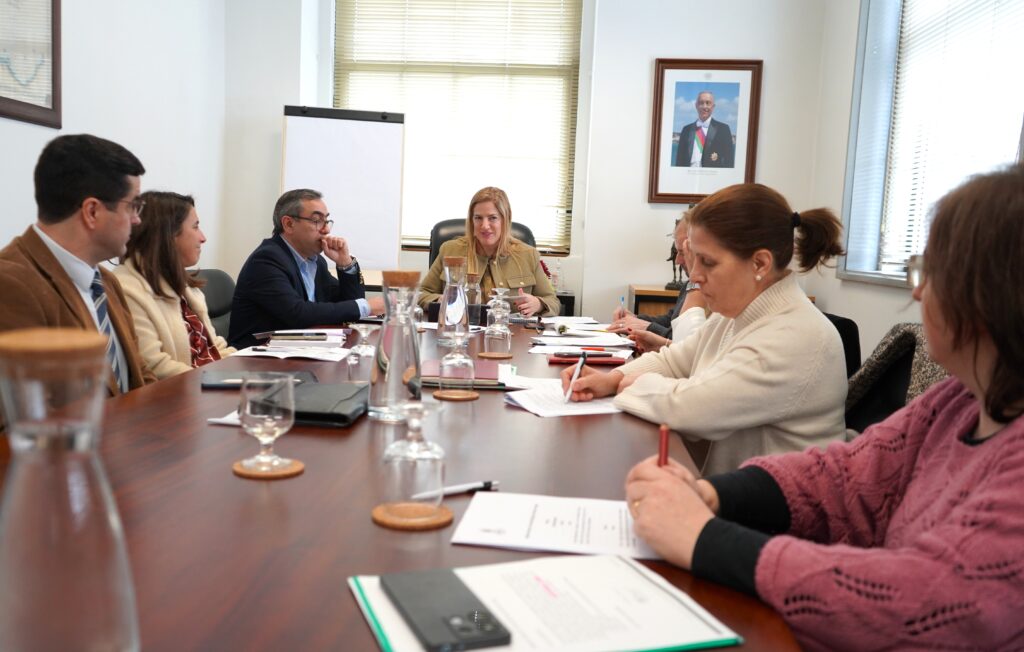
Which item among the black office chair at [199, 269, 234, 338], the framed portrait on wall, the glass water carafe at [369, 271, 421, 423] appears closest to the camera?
the glass water carafe at [369, 271, 421, 423]

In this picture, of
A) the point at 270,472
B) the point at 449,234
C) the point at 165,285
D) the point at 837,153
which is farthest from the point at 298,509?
the point at 837,153

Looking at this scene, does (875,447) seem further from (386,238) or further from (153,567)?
(386,238)

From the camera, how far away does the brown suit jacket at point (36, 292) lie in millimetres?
1721

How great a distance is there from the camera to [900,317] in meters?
3.56

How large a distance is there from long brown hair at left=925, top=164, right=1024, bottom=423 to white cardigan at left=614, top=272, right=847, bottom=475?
0.65m

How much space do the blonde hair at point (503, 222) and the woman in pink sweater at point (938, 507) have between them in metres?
3.07

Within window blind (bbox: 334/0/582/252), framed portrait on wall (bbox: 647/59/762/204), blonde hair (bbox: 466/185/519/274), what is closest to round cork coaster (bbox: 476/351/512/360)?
blonde hair (bbox: 466/185/519/274)

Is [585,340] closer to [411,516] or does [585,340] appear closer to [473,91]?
[411,516]

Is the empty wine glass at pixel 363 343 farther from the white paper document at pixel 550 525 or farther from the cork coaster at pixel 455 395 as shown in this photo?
the white paper document at pixel 550 525

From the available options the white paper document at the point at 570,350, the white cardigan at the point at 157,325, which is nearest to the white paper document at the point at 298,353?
the white cardigan at the point at 157,325

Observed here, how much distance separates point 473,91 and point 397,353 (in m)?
4.31

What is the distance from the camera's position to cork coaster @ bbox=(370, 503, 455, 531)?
91 cm

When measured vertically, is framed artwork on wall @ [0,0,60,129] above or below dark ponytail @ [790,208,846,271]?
above

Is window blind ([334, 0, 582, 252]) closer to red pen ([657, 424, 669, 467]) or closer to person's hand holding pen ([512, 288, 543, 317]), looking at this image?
person's hand holding pen ([512, 288, 543, 317])
